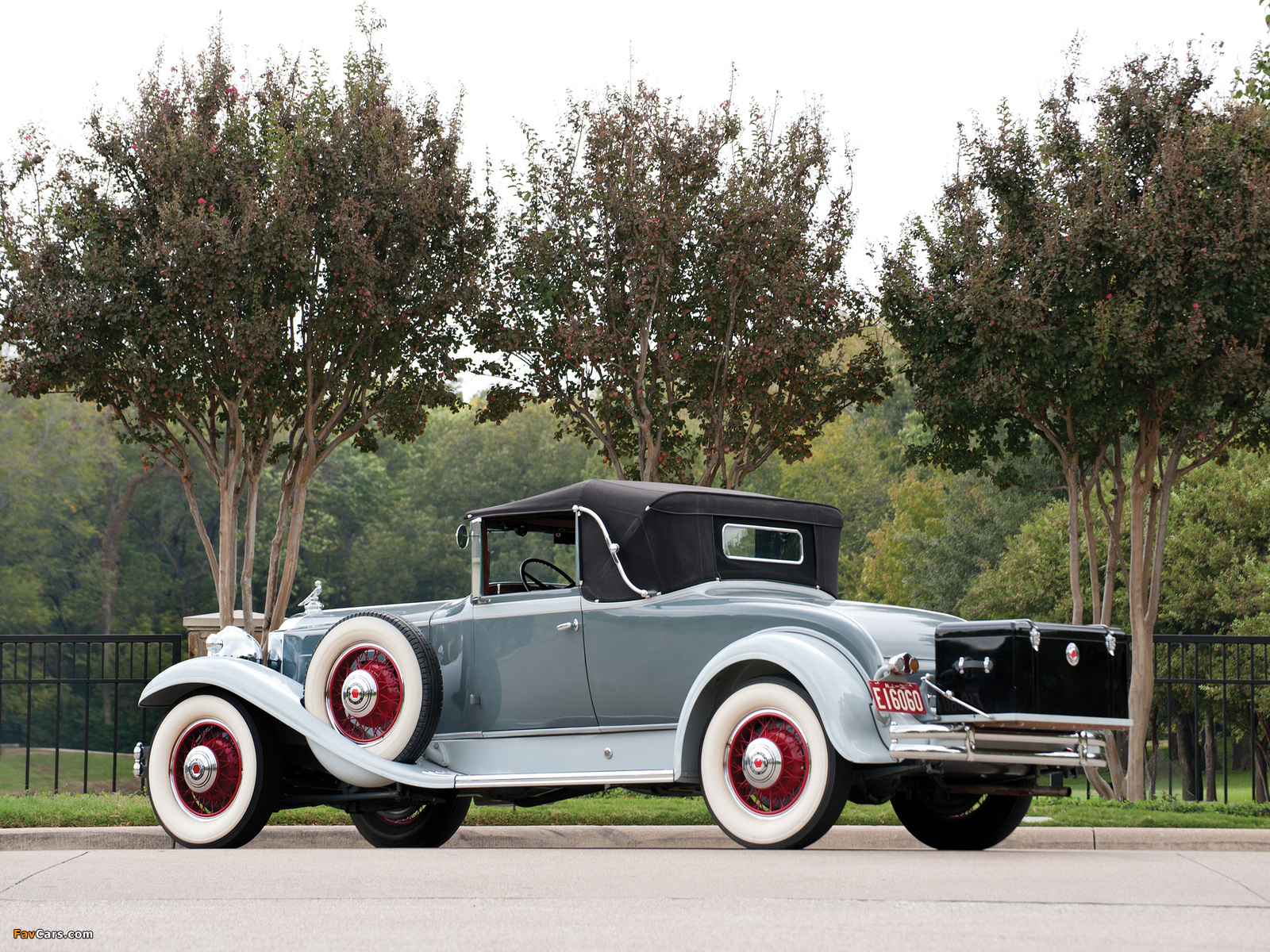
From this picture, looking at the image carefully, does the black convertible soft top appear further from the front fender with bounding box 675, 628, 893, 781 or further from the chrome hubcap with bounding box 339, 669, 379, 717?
the chrome hubcap with bounding box 339, 669, 379, 717

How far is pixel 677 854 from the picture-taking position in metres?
6.73

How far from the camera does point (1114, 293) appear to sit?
452 inches

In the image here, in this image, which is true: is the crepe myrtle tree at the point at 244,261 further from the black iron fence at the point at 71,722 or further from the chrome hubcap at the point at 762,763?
the black iron fence at the point at 71,722

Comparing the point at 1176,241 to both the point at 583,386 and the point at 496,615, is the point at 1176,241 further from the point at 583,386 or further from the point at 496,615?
the point at 496,615

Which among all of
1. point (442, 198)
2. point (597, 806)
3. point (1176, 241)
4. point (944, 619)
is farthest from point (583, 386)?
point (944, 619)

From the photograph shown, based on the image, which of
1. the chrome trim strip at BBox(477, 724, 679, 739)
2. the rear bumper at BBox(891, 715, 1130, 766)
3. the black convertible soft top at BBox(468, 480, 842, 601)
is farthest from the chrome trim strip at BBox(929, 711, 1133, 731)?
the black convertible soft top at BBox(468, 480, 842, 601)

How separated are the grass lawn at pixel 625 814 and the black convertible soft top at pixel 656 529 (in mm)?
2683

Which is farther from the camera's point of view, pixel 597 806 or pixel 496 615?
pixel 597 806

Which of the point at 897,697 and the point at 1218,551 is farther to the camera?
the point at 1218,551

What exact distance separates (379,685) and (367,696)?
0.09 m

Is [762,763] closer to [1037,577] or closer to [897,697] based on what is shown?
[897,697]

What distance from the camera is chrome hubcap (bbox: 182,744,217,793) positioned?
7895 mm

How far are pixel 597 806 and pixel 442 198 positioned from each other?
5.92 meters

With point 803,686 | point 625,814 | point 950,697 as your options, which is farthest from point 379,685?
point 950,697
